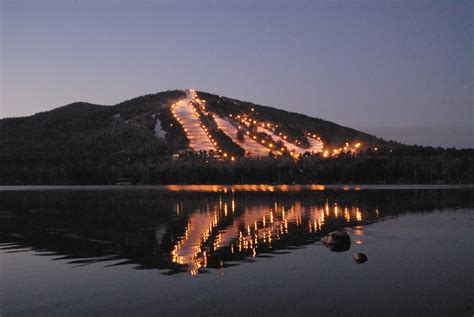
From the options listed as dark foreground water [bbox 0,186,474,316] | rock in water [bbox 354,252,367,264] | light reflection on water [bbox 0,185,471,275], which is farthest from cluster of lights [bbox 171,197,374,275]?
rock in water [bbox 354,252,367,264]

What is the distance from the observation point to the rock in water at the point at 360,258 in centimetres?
3258

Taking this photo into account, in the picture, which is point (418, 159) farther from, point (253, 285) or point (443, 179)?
point (253, 285)

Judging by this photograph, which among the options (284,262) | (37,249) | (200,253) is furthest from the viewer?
(37,249)

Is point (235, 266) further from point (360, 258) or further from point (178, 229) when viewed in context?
point (178, 229)

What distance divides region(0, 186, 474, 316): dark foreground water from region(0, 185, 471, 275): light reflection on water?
0.41ft

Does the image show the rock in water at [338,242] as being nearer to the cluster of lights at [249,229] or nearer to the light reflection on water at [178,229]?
the light reflection on water at [178,229]

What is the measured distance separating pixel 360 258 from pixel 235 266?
24.2 ft

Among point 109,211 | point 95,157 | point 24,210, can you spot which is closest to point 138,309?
point 109,211

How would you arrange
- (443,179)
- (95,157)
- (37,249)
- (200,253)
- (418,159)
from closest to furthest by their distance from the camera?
(200,253)
(37,249)
(443,179)
(418,159)
(95,157)

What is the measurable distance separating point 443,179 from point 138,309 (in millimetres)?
143629

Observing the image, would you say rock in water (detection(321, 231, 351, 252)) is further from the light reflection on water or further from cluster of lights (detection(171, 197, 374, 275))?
cluster of lights (detection(171, 197, 374, 275))

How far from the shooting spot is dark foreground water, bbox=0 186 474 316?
76.5 ft

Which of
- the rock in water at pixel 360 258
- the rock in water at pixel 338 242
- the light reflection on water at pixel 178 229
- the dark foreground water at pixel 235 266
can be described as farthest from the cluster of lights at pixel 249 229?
the rock in water at pixel 360 258

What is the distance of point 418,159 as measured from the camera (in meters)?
169
